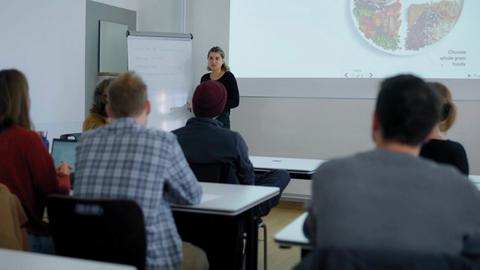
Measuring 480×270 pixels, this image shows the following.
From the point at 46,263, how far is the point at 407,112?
106 cm

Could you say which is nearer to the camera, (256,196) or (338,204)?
(338,204)

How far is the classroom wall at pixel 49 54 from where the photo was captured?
496cm

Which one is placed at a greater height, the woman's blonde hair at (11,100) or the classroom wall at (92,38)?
the classroom wall at (92,38)

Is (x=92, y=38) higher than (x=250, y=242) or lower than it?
higher

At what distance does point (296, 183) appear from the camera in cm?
601

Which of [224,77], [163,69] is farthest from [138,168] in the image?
[163,69]

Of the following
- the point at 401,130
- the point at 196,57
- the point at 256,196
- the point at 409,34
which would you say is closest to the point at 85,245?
the point at 256,196

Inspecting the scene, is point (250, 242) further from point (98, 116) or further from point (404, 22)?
point (404, 22)

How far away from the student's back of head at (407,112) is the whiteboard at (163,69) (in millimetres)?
4611

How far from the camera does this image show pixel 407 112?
147 centimetres

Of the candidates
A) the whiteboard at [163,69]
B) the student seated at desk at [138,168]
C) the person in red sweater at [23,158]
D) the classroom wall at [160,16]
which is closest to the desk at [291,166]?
the student seated at desk at [138,168]

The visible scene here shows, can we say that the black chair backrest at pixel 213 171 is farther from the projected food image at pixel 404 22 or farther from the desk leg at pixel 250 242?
the projected food image at pixel 404 22

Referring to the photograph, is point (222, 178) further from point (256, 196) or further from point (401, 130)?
point (401, 130)

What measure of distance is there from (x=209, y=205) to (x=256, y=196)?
0.32m
